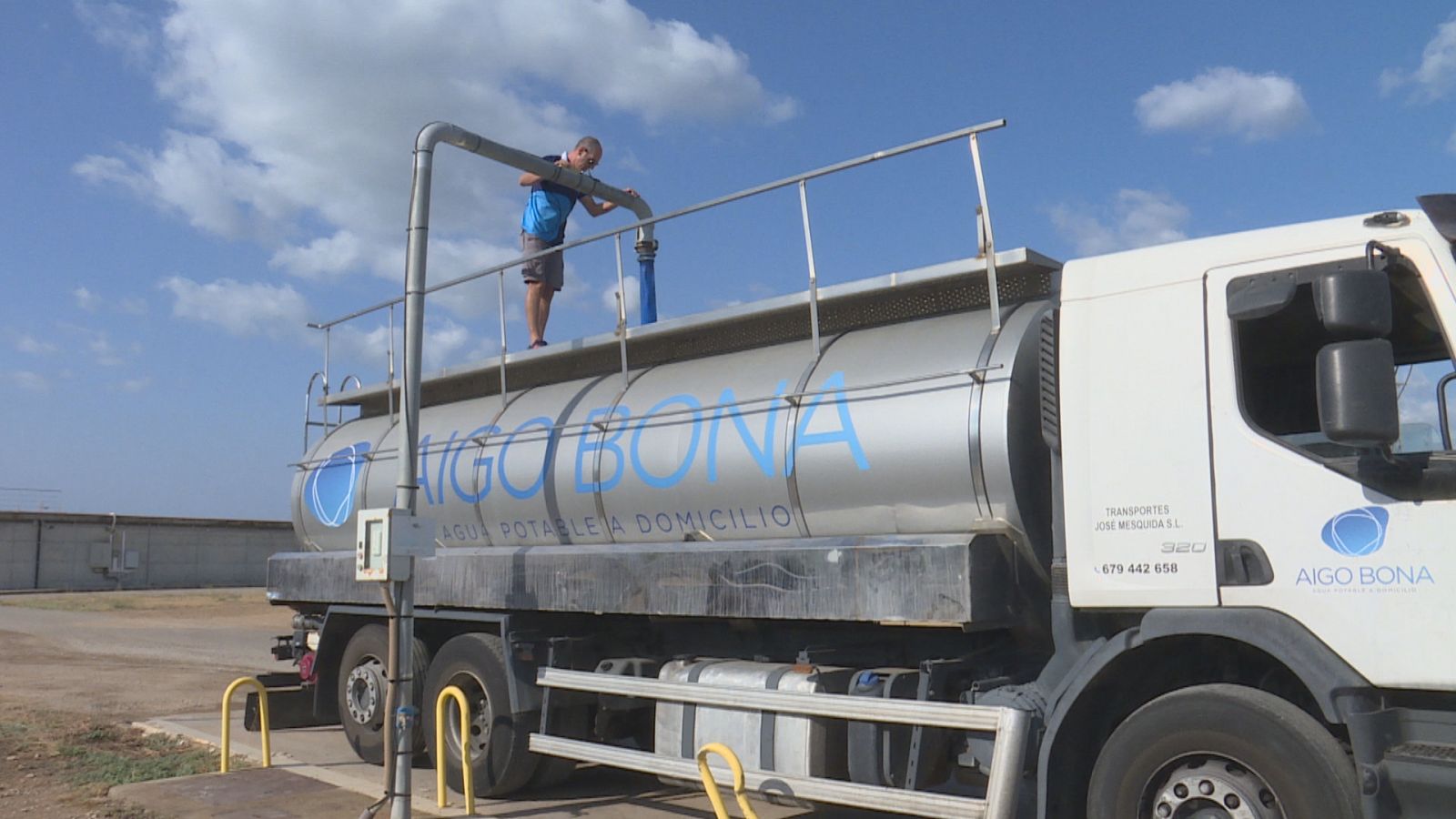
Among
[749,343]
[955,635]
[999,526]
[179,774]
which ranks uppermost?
[749,343]

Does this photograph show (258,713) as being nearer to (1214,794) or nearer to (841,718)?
(841,718)

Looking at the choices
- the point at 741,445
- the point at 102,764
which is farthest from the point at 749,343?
the point at 102,764

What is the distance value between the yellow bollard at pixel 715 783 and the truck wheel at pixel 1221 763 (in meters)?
1.76

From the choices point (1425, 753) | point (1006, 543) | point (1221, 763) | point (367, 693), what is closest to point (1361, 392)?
point (1425, 753)

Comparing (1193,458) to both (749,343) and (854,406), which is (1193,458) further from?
(749,343)

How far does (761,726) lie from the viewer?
6.48 m

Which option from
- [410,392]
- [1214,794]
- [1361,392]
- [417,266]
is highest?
[417,266]

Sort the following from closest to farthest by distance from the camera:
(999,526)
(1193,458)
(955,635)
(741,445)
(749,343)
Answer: (1193,458) < (999,526) < (955,635) < (741,445) < (749,343)

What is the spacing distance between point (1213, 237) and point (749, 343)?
3176mm

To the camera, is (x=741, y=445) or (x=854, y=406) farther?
(x=741, y=445)

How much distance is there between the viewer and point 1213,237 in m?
5.29

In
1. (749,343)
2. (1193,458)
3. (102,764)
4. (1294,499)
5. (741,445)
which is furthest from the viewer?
(102,764)

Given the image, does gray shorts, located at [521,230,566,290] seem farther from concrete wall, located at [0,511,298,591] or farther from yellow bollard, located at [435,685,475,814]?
concrete wall, located at [0,511,298,591]

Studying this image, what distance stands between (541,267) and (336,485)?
2.64 m
